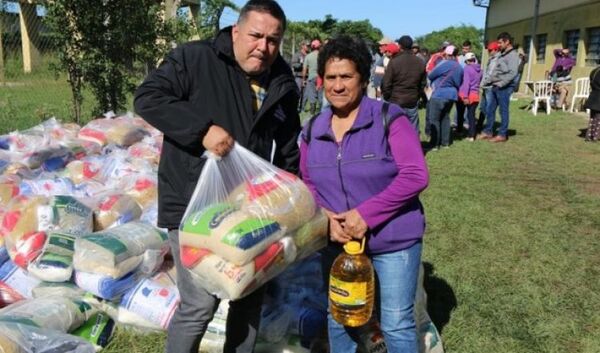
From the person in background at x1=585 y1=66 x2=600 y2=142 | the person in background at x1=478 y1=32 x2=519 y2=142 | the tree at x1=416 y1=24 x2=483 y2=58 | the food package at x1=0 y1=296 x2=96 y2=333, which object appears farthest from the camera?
the tree at x1=416 y1=24 x2=483 y2=58

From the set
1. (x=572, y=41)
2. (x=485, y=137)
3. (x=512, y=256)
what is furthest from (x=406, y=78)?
(x=572, y=41)

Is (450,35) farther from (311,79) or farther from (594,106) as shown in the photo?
(594,106)

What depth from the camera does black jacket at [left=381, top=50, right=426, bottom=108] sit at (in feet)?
25.5

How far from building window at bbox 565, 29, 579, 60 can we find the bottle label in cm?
1795

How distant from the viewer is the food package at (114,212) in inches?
147

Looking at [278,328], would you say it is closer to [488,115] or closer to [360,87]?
[360,87]

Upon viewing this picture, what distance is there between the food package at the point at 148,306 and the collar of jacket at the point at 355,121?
146cm

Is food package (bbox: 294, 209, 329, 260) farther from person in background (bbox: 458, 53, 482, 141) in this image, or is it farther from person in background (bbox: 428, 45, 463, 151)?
person in background (bbox: 458, 53, 482, 141)

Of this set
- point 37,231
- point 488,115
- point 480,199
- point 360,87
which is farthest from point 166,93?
point 488,115

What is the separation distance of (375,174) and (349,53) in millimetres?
483

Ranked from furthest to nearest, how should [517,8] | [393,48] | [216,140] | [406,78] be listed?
[517,8], [393,48], [406,78], [216,140]

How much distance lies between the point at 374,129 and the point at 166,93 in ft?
2.65

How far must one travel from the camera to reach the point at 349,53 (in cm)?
215

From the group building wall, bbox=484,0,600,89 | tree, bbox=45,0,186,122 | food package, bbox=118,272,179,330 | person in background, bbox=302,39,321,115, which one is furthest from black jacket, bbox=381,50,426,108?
building wall, bbox=484,0,600,89
